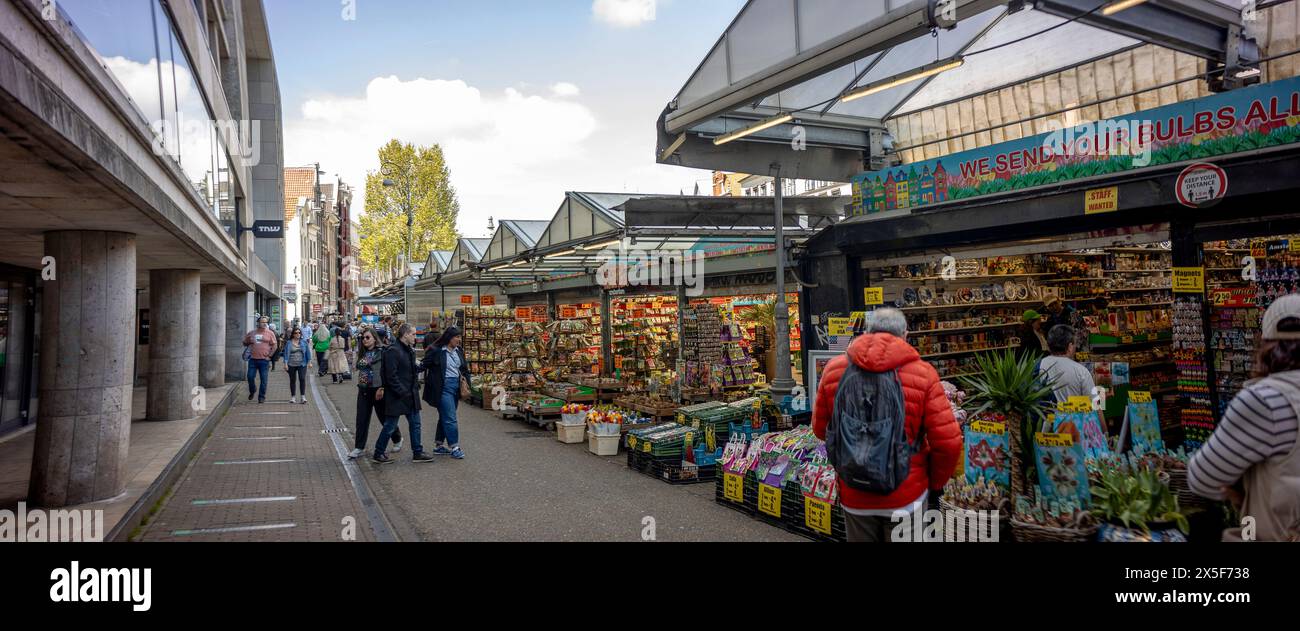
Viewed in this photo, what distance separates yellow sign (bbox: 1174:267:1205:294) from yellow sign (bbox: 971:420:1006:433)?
3676 millimetres

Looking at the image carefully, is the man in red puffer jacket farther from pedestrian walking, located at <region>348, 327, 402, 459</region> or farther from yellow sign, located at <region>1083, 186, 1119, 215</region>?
pedestrian walking, located at <region>348, 327, 402, 459</region>

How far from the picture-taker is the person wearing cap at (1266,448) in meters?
2.78

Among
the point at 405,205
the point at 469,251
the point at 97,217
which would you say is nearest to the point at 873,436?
the point at 97,217

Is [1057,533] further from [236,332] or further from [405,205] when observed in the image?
[405,205]

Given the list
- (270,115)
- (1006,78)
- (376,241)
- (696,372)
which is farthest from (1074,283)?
(376,241)

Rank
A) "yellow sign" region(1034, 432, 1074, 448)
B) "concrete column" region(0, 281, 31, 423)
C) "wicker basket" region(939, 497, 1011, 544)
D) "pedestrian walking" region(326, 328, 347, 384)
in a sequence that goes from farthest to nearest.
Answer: "pedestrian walking" region(326, 328, 347, 384)
"concrete column" region(0, 281, 31, 423)
"wicker basket" region(939, 497, 1011, 544)
"yellow sign" region(1034, 432, 1074, 448)

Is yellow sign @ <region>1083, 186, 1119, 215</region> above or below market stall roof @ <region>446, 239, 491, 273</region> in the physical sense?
below

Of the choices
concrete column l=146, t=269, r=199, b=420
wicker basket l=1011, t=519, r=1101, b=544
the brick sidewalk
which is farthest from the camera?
concrete column l=146, t=269, r=199, b=420

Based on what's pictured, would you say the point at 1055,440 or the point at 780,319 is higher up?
the point at 780,319

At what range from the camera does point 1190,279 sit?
7.15 meters

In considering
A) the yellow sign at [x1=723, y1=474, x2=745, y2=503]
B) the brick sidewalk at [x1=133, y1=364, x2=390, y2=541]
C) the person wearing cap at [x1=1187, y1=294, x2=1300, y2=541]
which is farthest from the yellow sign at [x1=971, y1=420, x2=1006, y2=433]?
the brick sidewalk at [x1=133, y1=364, x2=390, y2=541]

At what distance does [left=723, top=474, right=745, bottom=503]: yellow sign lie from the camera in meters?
7.08

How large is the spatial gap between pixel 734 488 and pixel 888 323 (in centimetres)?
362

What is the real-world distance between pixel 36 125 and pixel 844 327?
8.67 metres
